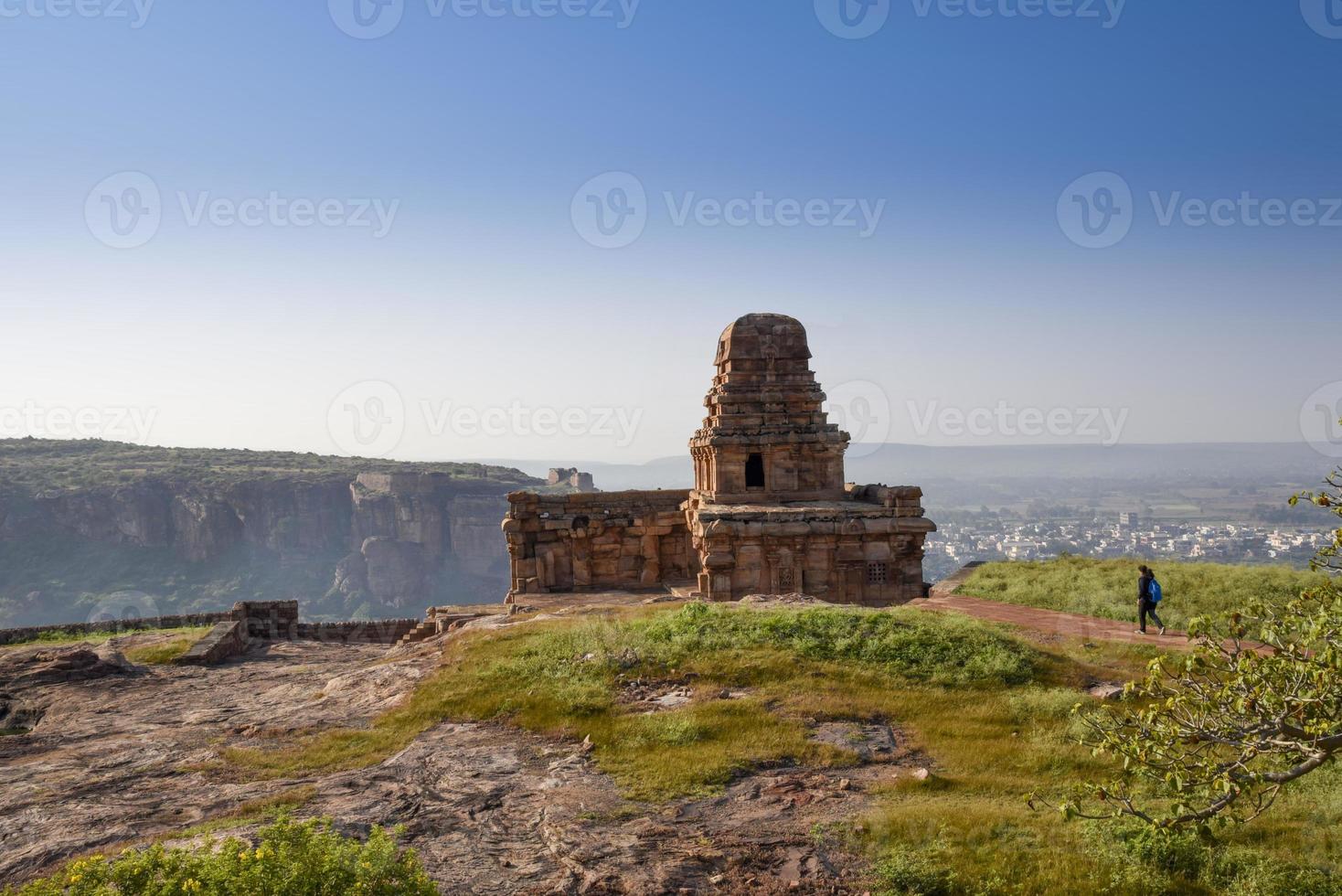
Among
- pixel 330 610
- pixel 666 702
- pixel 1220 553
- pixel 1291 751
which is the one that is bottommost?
pixel 330 610

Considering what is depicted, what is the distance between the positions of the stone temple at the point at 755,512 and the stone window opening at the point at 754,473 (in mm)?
32

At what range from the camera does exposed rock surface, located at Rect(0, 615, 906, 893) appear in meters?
8.15

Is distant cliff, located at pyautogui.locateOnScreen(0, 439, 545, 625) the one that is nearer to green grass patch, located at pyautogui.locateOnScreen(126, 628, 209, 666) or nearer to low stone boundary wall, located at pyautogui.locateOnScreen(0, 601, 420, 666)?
low stone boundary wall, located at pyautogui.locateOnScreen(0, 601, 420, 666)

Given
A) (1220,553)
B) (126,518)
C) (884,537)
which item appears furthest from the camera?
(126,518)

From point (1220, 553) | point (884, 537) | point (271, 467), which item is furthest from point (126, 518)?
point (1220, 553)

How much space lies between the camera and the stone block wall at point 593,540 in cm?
2739

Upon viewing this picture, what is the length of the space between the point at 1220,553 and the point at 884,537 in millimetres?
57167

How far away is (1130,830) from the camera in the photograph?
8.16m

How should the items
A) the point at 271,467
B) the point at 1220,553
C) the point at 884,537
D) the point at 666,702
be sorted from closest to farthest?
the point at 666,702 → the point at 884,537 → the point at 1220,553 → the point at 271,467

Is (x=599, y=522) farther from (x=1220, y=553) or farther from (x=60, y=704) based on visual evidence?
(x=1220, y=553)

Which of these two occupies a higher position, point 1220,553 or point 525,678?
point 525,678

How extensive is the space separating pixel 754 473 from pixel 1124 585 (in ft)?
38.7

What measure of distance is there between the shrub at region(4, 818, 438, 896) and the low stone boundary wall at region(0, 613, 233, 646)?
76.8 ft

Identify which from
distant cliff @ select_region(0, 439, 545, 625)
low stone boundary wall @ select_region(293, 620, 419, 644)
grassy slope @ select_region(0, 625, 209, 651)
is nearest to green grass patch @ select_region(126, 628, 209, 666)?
grassy slope @ select_region(0, 625, 209, 651)
